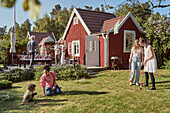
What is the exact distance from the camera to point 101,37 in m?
12.5

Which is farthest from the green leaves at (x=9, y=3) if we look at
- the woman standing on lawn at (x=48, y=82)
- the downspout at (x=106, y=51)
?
the downspout at (x=106, y=51)

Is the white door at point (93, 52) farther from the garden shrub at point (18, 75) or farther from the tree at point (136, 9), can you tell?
the garden shrub at point (18, 75)

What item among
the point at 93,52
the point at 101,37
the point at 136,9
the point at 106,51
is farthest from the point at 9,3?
the point at 93,52

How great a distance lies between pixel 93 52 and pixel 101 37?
4.47 feet

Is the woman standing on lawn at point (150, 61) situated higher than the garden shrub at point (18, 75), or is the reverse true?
the woman standing on lawn at point (150, 61)

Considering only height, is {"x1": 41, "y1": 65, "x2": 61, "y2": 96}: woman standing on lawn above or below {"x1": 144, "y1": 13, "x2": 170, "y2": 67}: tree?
below

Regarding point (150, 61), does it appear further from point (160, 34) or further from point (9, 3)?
point (160, 34)

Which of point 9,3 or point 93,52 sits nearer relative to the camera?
point 9,3

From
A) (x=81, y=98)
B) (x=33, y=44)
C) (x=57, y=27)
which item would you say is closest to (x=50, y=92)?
(x=81, y=98)

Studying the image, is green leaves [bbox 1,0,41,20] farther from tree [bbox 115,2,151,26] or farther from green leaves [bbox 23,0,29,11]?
tree [bbox 115,2,151,26]

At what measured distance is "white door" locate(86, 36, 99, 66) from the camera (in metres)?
12.8

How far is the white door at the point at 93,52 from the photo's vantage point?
12.8m

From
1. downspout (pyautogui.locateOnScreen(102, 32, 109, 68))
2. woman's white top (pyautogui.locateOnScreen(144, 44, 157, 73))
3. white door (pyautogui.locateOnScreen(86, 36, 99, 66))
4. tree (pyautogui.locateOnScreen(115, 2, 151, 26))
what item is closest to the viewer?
woman's white top (pyautogui.locateOnScreen(144, 44, 157, 73))

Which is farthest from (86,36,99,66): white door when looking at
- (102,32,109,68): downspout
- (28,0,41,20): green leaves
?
(28,0,41,20): green leaves
